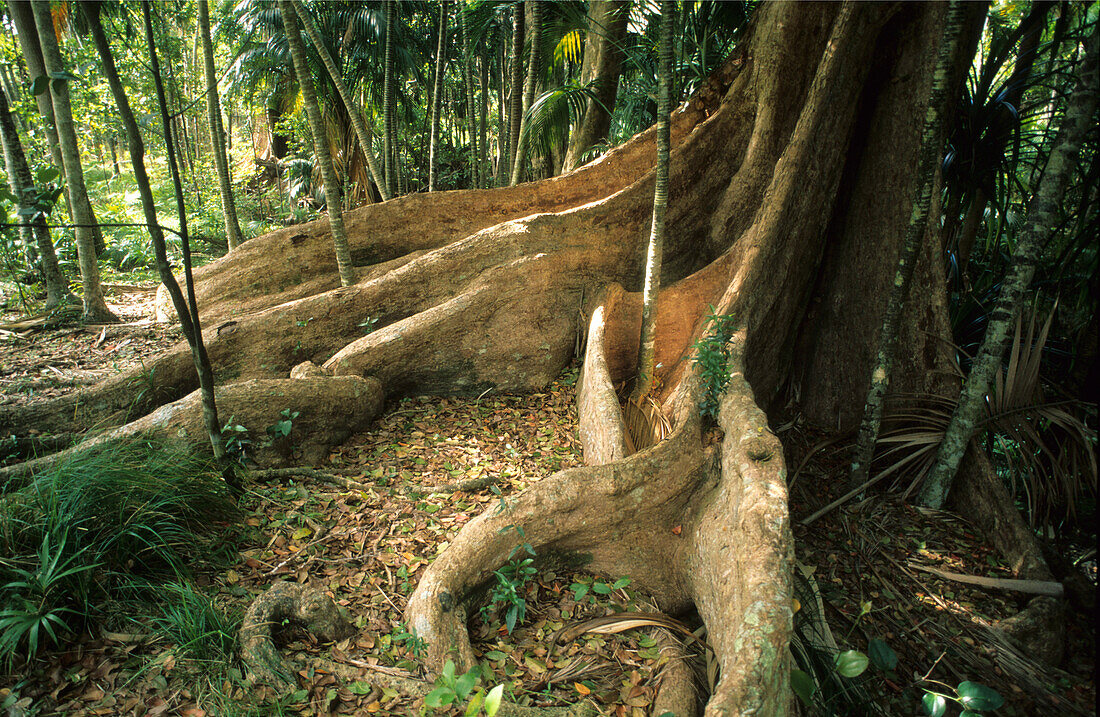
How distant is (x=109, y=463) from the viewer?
2500 millimetres

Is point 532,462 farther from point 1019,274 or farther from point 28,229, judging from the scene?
point 28,229

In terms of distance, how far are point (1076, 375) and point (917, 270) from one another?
1135mm

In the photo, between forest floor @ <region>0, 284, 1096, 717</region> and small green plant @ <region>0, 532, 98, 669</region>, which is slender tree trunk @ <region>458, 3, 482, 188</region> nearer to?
forest floor @ <region>0, 284, 1096, 717</region>

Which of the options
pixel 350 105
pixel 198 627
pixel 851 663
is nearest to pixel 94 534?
pixel 198 627

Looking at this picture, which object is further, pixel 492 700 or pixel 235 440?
pixel 235 440

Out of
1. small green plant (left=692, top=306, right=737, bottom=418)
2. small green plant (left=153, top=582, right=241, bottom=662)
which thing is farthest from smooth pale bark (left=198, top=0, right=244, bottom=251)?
small green plant (left=692, top=306, right=737, bottom=418)

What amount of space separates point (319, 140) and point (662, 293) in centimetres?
281

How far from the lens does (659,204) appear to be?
336 cm

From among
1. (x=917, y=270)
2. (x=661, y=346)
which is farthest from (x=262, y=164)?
(x=917, y=270)

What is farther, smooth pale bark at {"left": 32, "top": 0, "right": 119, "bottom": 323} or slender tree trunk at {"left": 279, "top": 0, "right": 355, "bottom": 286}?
smooth pale bark at {"left": 32, "top": 0, "right": 119, "bottom": 323}

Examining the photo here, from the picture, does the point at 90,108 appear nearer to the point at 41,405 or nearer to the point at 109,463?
the point at 41,405

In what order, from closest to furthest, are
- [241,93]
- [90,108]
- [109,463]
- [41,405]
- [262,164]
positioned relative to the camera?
[109,463] → [41,405] → [90,108] → [241,93] → [262,164]

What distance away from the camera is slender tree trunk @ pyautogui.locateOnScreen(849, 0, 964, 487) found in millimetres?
2908

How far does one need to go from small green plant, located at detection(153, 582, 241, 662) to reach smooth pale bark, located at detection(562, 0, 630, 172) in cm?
538
